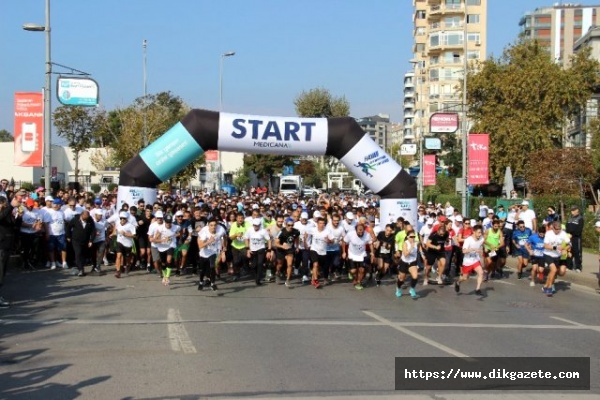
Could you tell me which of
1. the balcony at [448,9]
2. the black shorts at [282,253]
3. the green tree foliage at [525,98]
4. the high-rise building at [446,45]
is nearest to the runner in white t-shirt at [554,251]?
the black shorts at [282,253]

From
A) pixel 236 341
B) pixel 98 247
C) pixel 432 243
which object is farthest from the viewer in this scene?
pixel 98 247

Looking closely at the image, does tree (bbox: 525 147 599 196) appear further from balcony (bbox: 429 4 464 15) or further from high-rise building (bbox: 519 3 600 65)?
high-rise building (bbox: 519 3 600 65)

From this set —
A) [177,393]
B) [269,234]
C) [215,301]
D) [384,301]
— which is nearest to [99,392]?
[177,393]

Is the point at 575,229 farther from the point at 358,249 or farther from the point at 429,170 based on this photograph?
the point at 429,170

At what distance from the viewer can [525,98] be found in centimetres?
4338

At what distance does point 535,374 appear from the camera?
777 cm

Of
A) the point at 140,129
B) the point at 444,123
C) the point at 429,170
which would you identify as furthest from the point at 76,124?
the point at 444,123

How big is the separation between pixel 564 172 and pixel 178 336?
2959cm

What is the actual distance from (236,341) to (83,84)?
45.3 ft

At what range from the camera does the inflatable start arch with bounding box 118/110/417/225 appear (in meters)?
17.5

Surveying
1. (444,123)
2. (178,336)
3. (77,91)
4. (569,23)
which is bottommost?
(178,336)

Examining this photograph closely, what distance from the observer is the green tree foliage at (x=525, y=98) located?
141 feet

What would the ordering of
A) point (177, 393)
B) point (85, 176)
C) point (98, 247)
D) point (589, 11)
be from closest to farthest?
point (177, 393) → point (98, 247) → point (85, 176) → point (589, 11)

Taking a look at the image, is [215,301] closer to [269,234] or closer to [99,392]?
[269,234]
